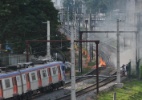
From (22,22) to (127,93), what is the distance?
1737 centimetres

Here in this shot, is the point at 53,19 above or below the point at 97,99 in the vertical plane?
above

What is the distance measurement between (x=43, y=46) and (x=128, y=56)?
861 inches

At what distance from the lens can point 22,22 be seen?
48031mm

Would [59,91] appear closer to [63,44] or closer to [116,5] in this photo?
[63,44]

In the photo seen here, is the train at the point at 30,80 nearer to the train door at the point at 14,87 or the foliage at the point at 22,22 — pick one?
the train door at the point at 14,87

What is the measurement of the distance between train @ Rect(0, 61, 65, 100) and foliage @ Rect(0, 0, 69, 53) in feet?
39.4

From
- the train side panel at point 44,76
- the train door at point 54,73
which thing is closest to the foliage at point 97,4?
the train door at point 54,73

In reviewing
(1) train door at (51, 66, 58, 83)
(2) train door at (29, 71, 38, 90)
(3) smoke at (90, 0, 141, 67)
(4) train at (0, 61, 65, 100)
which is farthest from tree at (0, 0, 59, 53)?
(2) train door at (29, 71, 38, 90)

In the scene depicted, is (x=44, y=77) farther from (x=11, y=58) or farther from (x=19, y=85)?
(x=11, y=58)

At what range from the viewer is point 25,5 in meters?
50.4

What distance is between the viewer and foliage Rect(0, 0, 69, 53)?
156ft

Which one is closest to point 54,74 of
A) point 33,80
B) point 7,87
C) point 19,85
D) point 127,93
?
point 33,80

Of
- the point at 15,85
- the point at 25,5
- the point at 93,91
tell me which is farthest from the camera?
the point at 25,5

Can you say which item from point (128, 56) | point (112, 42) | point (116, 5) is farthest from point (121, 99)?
point (116, 5)
